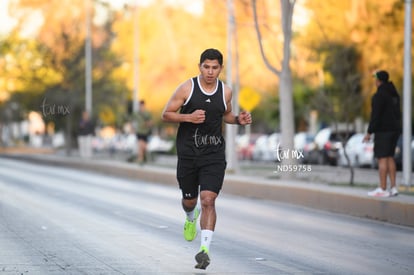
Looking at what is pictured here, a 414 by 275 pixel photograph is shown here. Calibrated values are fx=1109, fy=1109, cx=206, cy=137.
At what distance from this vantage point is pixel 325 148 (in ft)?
140

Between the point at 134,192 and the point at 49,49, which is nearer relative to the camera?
the point at 134,192

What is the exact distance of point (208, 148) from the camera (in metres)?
10.4

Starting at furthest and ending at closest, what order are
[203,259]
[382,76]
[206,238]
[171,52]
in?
[171,52] < [382,76] < [206,238] < [203,259]

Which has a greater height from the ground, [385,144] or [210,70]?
[210,70]

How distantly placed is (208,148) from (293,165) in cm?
1514

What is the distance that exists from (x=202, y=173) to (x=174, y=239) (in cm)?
267

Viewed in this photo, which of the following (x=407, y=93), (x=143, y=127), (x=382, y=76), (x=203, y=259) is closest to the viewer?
(x=203, y=259)

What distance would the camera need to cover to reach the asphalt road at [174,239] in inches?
408

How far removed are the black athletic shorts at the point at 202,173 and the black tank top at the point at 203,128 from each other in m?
0.06

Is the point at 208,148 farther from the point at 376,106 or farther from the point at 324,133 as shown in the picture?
the point at 324,133

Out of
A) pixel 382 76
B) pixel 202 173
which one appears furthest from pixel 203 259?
pixel 382 76

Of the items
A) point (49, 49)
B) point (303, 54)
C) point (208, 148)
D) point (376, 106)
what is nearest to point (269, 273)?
point (208, 148)

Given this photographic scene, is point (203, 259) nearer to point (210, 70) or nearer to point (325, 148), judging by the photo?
point (210, 70)

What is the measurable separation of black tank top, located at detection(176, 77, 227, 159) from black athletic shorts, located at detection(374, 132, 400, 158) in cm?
722
